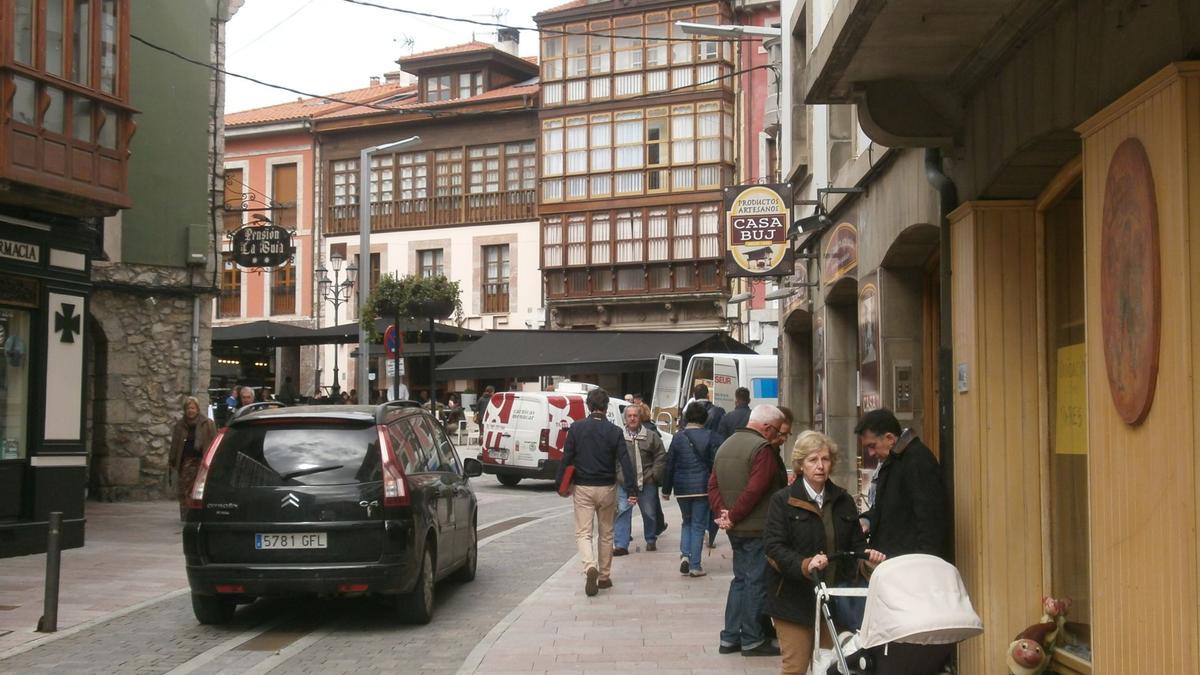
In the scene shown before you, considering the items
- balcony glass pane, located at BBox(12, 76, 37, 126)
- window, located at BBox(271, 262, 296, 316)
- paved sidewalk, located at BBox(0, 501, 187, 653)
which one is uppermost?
window, located at BBox(271, 262, 296, 316)

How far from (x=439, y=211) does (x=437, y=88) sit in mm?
5280

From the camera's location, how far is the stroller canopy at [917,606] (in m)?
5.79

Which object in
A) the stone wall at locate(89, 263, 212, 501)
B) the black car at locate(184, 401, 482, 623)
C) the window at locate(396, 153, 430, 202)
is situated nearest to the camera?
the black car at locate(184, 401, 482, 623)

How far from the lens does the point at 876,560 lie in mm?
7133

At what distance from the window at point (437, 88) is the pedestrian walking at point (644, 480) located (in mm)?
37593

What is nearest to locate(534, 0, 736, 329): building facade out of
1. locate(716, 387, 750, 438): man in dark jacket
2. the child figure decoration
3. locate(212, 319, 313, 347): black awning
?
locate(212, 319, 313, 347): black awning

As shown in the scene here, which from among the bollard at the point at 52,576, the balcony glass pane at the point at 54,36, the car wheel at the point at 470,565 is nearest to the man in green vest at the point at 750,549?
the car wheel at the point at 470,565

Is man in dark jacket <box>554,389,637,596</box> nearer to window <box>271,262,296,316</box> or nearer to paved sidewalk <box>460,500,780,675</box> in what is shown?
paved sidewalk <box>460,500,780,675</box>

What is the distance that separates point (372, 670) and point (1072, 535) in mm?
4481

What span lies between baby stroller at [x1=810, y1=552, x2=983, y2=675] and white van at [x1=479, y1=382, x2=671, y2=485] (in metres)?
19.7

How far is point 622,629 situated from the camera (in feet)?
34.8

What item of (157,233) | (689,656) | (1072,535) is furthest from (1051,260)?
(157,233)

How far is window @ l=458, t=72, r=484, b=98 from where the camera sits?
51.8 m

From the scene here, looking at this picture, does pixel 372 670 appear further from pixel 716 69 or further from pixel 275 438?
pixel 716 69
